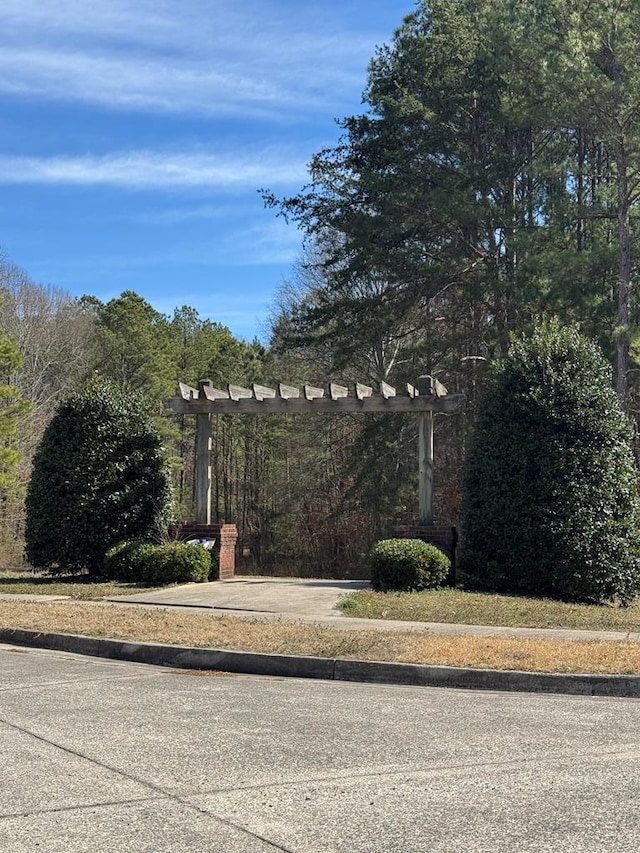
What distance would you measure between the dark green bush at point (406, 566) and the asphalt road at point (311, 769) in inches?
303

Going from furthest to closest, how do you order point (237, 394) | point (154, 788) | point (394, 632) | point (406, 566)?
point (237, 394) < point (406, 566) < point (394, 632) < point (154, 788)

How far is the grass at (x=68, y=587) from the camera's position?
16.3 m

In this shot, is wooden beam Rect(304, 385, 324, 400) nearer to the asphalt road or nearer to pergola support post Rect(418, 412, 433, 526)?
pergola support post Rect(418, 412, 433, 526)

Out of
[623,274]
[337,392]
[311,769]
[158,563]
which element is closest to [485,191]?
[623,274]

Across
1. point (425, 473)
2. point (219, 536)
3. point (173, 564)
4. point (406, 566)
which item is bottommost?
point (173, 564)

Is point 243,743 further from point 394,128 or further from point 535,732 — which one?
point 394,128

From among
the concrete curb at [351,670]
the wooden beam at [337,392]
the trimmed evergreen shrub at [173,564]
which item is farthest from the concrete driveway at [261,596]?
the wooden beam at [337,392]

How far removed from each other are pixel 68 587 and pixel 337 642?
27.7 feet

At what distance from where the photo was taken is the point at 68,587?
17.2m

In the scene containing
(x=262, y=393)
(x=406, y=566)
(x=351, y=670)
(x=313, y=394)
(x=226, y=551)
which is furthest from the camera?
(x=262, y=393)

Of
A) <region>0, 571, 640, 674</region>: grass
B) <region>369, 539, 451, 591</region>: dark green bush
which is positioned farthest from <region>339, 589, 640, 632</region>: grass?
<region>369, 539, 451, 591</region>: dark green bush

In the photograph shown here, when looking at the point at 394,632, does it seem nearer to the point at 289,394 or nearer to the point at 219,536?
the point at 219,536

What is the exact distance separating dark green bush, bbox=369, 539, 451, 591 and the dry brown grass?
4.20 meters

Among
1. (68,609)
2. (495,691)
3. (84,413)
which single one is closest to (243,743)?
(495,691)
